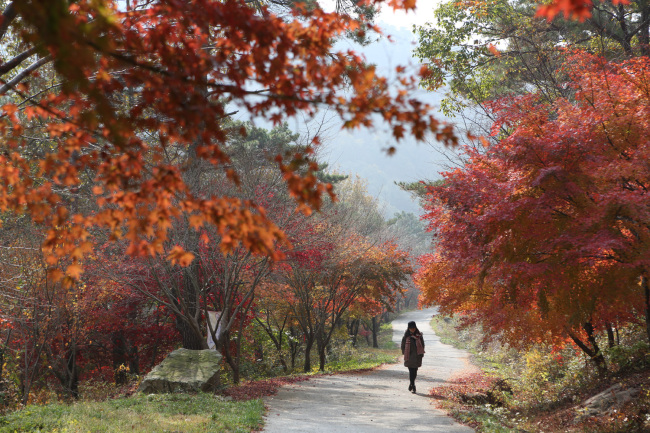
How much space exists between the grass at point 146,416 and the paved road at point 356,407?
1.71 feet

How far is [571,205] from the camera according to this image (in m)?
6.61

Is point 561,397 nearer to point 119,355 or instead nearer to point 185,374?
point 185,374

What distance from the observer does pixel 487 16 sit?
526 inches

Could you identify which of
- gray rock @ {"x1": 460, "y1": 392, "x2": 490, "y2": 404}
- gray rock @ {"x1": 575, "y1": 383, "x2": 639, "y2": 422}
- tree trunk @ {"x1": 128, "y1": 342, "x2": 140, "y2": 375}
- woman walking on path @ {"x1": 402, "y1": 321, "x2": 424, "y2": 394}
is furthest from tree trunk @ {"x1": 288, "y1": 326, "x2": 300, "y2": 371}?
gray rock @ {"x1": 575, "y1": 383, "x2": 639, "y2": 422}

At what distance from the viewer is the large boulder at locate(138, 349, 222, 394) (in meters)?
9.46

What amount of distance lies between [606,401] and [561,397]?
7.16 ft

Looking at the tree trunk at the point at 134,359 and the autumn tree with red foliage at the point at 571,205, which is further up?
the autumn tree with red foliage at the point at 571,205

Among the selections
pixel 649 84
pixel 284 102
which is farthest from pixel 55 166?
pixel 649 84

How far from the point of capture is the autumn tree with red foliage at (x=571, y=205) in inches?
223

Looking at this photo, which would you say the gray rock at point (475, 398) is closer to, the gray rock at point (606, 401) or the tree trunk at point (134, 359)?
the gray rock at point (606, 401)

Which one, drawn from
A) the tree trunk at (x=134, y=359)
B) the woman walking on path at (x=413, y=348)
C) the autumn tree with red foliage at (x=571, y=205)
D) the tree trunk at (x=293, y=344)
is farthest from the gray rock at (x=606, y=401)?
the tree trunk at (x=293, y=344)

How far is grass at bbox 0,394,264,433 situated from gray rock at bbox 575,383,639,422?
4.73 meters

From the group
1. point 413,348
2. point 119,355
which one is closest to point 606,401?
point 413,348

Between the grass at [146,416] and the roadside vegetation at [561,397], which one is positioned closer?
the grass at [146,416]
